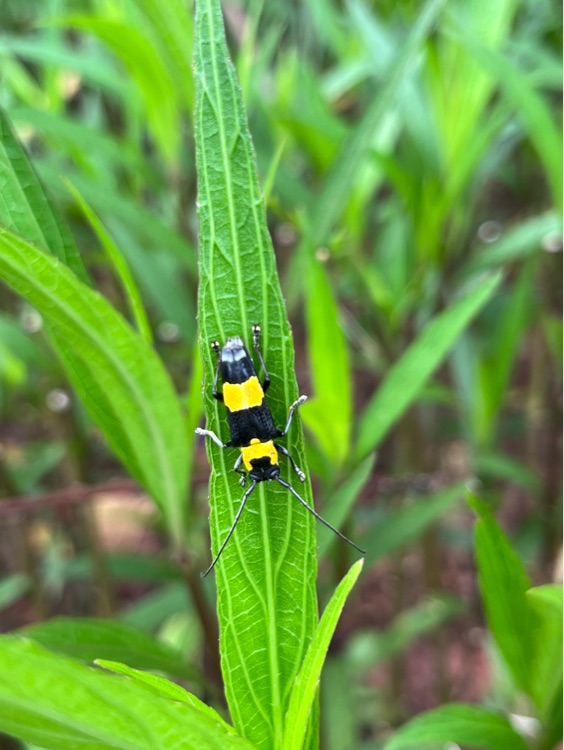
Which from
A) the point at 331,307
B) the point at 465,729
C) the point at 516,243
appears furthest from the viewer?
the point at 516,243

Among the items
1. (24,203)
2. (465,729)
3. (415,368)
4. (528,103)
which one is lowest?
(465,729)

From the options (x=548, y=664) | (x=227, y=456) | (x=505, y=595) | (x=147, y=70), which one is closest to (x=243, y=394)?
(x=227, y=456)

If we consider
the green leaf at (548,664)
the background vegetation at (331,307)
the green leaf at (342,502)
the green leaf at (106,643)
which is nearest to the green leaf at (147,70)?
the background vegetation at (331,307)

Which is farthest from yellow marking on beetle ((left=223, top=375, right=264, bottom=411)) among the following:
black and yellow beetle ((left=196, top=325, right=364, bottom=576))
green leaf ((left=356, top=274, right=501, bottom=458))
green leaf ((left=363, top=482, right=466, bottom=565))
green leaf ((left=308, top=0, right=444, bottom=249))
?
green leaf ((left=363, top=482, right=466, bottom=565))

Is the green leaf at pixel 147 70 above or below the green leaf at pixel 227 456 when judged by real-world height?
above

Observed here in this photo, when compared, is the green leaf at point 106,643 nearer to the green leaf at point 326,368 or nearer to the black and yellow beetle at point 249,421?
the black and yellow beetle at point 249,421

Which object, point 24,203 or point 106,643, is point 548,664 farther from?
point 24,203
